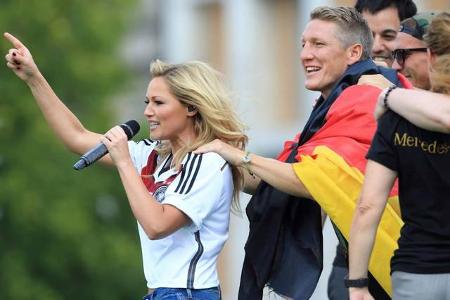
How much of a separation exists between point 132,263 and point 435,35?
16834 mm

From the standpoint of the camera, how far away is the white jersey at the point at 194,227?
269 inches

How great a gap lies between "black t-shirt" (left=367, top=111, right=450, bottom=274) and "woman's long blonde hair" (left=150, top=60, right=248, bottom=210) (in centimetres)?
111

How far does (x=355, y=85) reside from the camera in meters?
7.04

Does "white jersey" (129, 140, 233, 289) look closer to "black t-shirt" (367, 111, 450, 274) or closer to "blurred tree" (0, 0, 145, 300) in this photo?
"black t-shirt" (367, 111, 450, 274)

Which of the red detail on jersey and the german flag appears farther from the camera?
the red detail on jersey

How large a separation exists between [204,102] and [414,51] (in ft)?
3.80

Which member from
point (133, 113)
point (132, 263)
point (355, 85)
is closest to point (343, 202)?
point (355, 85)

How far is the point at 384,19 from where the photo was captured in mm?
8523

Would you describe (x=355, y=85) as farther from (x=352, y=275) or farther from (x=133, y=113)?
(x=133, y=113)

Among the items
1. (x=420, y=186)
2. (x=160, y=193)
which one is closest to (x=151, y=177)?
(x=160, y=193)

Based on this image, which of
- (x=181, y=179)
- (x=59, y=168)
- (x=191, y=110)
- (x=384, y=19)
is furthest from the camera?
(x=59, y=168)

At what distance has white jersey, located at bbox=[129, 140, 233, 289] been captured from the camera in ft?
22.4

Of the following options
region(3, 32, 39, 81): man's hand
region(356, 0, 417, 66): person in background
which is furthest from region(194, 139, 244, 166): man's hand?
region(356, 0, 417, 66): person in background

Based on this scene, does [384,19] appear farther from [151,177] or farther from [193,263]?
[193,263]
